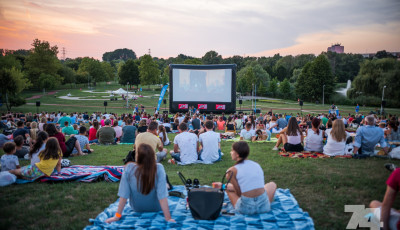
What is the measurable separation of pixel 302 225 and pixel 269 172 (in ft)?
7.66

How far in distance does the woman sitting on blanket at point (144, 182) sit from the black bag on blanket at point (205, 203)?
34 centimetres

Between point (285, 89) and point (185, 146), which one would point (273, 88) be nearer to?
point (285, 89)

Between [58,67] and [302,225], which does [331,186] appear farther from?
[58,67]

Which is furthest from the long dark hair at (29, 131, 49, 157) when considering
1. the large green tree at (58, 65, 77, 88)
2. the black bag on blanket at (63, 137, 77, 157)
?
the large green tree at (58, 65, 77, 88)

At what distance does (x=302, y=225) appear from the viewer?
3176 mm

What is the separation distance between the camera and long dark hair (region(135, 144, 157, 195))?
3008 mm

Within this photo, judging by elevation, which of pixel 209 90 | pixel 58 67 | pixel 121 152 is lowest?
pixel 121 152

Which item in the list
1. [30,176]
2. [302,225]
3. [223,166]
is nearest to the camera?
[302,225]

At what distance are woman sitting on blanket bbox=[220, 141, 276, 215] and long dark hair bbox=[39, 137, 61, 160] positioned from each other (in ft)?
11.0

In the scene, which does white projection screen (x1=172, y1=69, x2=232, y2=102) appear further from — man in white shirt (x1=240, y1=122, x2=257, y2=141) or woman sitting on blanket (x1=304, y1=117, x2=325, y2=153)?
woman sitting on blanket (x1=304, y1=117, x2=325, y2=153)

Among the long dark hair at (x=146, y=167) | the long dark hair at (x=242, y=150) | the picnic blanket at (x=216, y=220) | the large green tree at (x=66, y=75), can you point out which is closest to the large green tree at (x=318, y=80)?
the picnic blanket at (x=216, y=220)

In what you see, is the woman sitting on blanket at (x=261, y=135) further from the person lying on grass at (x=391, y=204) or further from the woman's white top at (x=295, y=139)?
the person lying on grass at (x=391, y=204)

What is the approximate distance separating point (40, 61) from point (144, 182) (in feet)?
193

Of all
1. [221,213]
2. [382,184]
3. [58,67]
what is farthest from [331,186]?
[58,67]
